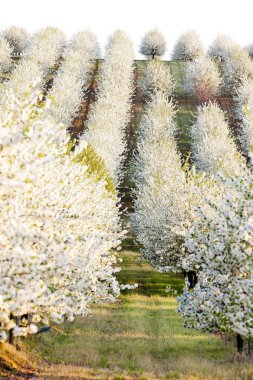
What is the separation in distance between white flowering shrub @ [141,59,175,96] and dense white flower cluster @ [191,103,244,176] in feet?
57.4

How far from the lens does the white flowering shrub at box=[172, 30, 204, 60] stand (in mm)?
138587

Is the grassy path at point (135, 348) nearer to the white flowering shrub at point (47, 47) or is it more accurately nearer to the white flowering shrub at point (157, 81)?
the white flowering shrub at point (157, 81)

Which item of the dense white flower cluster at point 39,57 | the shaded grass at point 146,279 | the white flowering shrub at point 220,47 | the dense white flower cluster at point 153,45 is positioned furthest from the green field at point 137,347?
the dense white flower cluster at point 153,45

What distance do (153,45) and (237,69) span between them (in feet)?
115

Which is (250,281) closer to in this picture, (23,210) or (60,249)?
(60,249)

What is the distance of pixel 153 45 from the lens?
141 metres

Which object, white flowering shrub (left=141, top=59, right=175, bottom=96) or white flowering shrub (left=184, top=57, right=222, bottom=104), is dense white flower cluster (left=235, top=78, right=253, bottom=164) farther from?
white flowering shrub (left=141, top=59, right=175, bottom=96)

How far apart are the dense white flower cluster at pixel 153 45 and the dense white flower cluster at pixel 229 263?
129 meters

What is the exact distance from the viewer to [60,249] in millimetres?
15656

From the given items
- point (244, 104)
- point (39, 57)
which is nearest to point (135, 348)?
point (244, 104)

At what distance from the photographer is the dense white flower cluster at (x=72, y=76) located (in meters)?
90.4

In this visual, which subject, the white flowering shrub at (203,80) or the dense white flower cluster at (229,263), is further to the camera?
the white flowering shrub at (203,80)

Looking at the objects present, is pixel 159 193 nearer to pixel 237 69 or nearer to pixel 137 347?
pixel 137 347

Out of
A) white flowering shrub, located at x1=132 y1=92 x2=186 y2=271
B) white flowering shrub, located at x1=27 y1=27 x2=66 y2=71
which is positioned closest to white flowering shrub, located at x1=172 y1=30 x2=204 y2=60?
white flowering shrub, located at x1=27 y1=27 x2=66 y2=71
